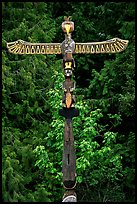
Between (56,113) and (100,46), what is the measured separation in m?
3.46

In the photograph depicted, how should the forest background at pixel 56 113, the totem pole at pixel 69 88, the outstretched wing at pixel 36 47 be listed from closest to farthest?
the totem pole at pixel 69 88 → the outstretched wing at pixel 36 47 → the forest background at pixel 56 113

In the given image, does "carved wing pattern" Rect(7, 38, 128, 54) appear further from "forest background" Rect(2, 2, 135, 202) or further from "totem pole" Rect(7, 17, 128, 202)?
"forest background" Rect(2, 2, 135, 202)

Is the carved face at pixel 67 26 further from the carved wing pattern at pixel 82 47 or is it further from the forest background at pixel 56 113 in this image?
the forest background at pixel 56 113

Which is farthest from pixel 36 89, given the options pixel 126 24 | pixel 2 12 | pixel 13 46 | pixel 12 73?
pixel 13 46

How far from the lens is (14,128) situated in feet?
29.6

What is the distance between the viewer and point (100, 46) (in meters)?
5.50

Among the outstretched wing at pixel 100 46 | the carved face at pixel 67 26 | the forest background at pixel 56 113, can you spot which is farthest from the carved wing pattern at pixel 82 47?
the forest background at pixel 56 113

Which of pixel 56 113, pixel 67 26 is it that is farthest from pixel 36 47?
pixel 56 113

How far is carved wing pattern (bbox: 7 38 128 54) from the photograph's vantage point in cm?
550

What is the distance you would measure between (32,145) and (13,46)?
140 inches

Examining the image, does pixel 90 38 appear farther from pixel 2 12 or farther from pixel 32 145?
pixel 32 145

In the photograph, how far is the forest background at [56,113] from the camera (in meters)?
8.51

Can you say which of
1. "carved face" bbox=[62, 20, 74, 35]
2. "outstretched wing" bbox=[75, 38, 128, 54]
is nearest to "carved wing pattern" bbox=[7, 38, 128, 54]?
"outstretched wing" bbox=[75, 38, 128, 54]

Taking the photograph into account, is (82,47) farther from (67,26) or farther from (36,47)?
(36,47)
